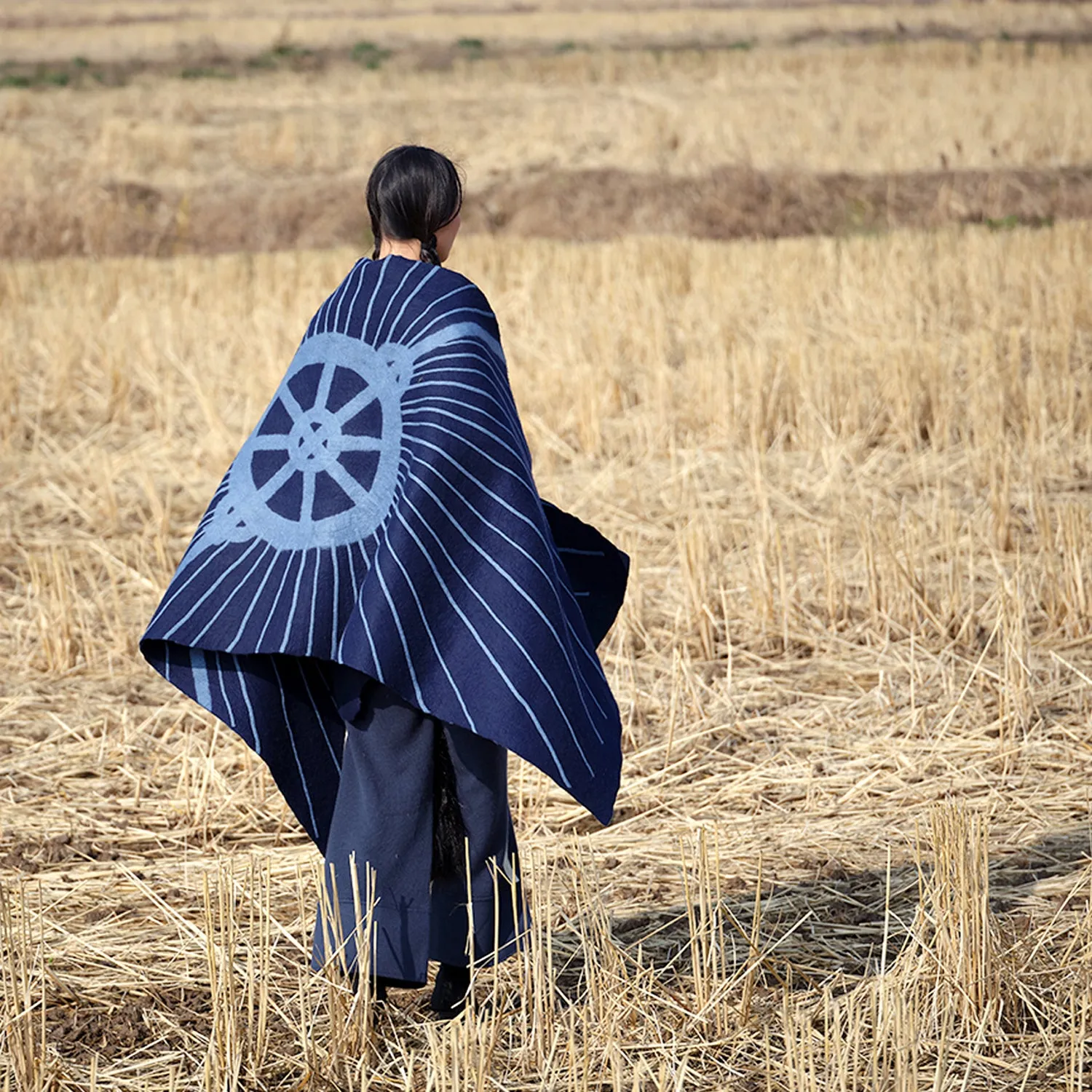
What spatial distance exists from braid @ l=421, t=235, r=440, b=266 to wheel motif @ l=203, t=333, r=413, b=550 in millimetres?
167

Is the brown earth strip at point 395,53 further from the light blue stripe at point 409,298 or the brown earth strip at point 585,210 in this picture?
the light blue stripe at point 409,298

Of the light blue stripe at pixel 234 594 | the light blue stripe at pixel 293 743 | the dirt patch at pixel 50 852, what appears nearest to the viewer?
the light blue stripe at pixel 234 594

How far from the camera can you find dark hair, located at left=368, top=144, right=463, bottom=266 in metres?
2.46

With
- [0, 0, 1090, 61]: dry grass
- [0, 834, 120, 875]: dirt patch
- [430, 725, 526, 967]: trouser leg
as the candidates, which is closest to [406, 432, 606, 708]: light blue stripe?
[430, 725, 526, 967]: trouser leg

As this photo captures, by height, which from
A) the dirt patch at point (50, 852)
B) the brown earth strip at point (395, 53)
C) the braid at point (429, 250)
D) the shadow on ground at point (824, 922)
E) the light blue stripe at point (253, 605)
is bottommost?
the shadow on ground at point (824, 922)

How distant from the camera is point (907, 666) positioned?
168 inches

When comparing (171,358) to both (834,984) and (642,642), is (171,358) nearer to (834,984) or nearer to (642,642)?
(642,642)

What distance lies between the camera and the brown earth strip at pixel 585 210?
14.5 meters

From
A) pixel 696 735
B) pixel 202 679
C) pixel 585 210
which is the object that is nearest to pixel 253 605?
pixel 202 679

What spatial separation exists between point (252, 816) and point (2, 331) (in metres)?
5.92

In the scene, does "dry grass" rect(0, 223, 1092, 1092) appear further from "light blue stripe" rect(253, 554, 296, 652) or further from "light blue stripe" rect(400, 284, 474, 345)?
"light blue stripe" rect(400, 284, 474, 345)

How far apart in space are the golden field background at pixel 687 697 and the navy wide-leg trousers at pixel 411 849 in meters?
0.10

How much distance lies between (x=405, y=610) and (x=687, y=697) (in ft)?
6.45

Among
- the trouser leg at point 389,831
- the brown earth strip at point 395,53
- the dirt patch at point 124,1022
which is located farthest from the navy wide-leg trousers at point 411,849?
the brown earth strip at point 395,53
